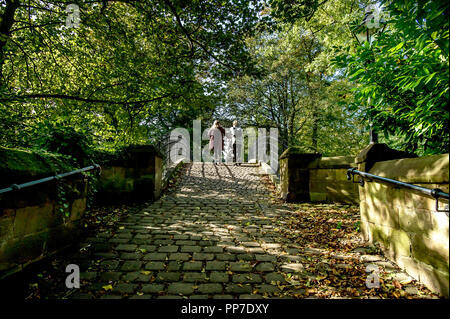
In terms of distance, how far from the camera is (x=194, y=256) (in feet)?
9.77

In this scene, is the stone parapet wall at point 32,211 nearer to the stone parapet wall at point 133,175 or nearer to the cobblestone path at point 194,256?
the cobblestone path at point 194,256

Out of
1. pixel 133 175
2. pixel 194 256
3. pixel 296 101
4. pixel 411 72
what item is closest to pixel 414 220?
pixel 411 72

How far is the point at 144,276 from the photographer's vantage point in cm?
246

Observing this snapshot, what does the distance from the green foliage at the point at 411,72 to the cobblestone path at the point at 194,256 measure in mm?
2140

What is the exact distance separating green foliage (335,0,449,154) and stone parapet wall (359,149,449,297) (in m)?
0.49

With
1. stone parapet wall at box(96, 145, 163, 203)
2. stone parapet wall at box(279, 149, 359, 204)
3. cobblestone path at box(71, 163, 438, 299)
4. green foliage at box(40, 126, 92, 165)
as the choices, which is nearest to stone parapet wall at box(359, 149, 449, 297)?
cobblestone path at box(71, 163, 438, 299)

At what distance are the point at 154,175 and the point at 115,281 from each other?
12.8 feet

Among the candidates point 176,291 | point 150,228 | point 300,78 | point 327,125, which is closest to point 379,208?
point 176,291

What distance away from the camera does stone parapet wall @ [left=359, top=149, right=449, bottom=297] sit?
1998mm

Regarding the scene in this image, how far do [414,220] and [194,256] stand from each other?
8.41 ft

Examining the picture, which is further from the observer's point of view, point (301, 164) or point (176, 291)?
point (301, 164)

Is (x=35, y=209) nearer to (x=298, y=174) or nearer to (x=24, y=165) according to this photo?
(x=24, y=165)

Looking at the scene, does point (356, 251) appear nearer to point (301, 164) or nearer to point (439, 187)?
point (439, 187)
